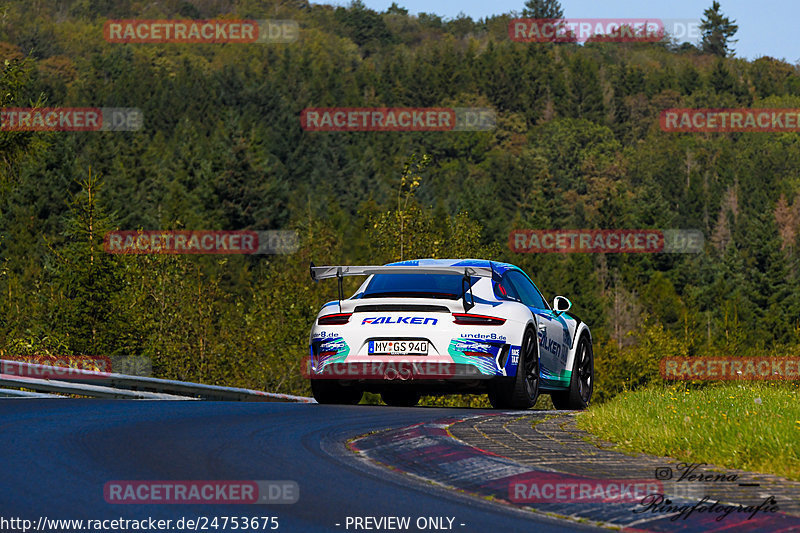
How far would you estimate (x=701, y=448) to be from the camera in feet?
27.1

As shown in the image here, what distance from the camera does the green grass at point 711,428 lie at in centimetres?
782

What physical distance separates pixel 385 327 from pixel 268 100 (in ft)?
459

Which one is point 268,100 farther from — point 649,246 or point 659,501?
point 659,501

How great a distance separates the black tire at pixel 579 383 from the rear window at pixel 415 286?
219cm

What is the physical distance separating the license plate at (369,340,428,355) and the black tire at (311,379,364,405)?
837mm

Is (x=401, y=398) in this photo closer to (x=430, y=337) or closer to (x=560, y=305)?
(x=560, y=305)

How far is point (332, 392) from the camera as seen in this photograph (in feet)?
43.3

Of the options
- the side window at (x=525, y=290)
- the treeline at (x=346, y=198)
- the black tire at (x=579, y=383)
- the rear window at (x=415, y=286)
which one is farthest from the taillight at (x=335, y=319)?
the treeline at (x=346, y=198)

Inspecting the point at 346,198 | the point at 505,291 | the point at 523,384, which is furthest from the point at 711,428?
the point at 346,198

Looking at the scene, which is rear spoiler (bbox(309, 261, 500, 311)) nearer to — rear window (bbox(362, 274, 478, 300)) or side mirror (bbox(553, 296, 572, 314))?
rear window (bbox(362, 274, 478, 300))

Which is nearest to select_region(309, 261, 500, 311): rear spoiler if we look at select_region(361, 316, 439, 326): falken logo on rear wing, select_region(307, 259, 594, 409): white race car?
select_region(307, 259, 594, 409): white race car

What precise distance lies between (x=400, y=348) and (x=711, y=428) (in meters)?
3.99

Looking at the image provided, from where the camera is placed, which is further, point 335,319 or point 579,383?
point 579,383

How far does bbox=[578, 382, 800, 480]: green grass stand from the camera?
25.7ft
